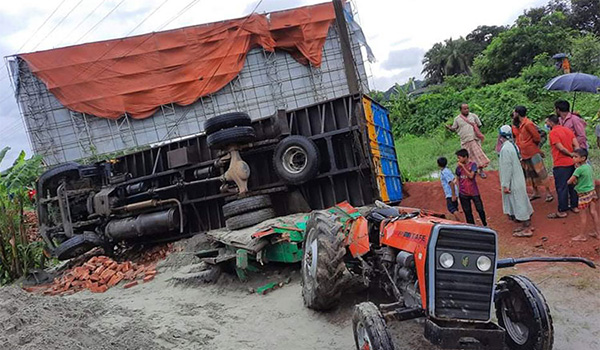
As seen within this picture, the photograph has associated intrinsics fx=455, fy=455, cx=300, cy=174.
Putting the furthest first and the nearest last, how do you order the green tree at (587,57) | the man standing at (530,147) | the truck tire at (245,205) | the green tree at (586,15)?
1. the green tree at (586,15)
2. the green tree at (587,57)
3. the truck tire at (245,205)
4. the man standing at (530,147)

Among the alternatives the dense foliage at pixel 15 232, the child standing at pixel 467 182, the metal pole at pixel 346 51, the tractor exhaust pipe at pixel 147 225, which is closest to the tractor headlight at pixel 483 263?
the child standing at pixel 467 182

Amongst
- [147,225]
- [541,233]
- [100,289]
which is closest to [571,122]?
[541,233]

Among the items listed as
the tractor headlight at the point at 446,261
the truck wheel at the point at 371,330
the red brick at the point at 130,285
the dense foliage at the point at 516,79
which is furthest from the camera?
the dense foliage at the point at 516,79

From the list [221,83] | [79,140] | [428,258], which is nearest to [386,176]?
[428,258]

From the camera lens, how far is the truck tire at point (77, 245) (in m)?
10.4

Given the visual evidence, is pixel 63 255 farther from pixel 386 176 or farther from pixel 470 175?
pixel 470 175

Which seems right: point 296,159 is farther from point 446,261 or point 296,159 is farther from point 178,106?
point 178,106

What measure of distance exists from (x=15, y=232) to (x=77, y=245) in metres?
1.77

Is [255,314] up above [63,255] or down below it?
below

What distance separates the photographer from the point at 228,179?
892 cm

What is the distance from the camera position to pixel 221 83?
22000 millimetres

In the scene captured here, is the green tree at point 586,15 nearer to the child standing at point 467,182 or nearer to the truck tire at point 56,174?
the child standing at point 467,182

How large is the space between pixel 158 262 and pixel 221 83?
13842mm

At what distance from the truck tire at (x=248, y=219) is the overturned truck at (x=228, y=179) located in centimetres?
2
